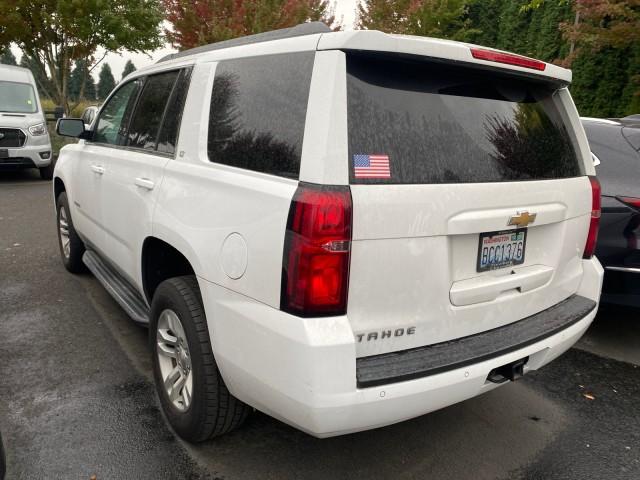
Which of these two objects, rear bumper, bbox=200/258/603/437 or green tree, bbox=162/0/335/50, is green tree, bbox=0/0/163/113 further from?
rear bumper, bbox=200/258/603/437

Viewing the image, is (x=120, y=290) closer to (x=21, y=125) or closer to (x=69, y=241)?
(x=69, y=241)

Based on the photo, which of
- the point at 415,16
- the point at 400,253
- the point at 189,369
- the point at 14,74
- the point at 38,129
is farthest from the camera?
the point at 415,16

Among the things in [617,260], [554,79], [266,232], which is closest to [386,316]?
[266,232]

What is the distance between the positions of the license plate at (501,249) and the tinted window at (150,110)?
1.88 m

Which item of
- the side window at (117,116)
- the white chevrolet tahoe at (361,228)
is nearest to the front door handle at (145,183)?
the white chevrolet tahoe at (361,228)

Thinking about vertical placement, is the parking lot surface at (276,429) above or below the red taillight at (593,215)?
below

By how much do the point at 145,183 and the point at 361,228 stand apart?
152 centimetres

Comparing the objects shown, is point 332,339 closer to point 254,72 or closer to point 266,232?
point 266,232

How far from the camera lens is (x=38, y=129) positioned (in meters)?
10.7

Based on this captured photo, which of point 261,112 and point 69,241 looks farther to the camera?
point 69,241

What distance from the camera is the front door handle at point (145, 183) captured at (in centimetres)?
281

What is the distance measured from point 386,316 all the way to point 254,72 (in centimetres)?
119

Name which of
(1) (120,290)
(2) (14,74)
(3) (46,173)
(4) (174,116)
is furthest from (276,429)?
(2) (14,74)

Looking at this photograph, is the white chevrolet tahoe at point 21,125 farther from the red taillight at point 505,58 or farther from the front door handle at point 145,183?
the red taillight at point 505,58
